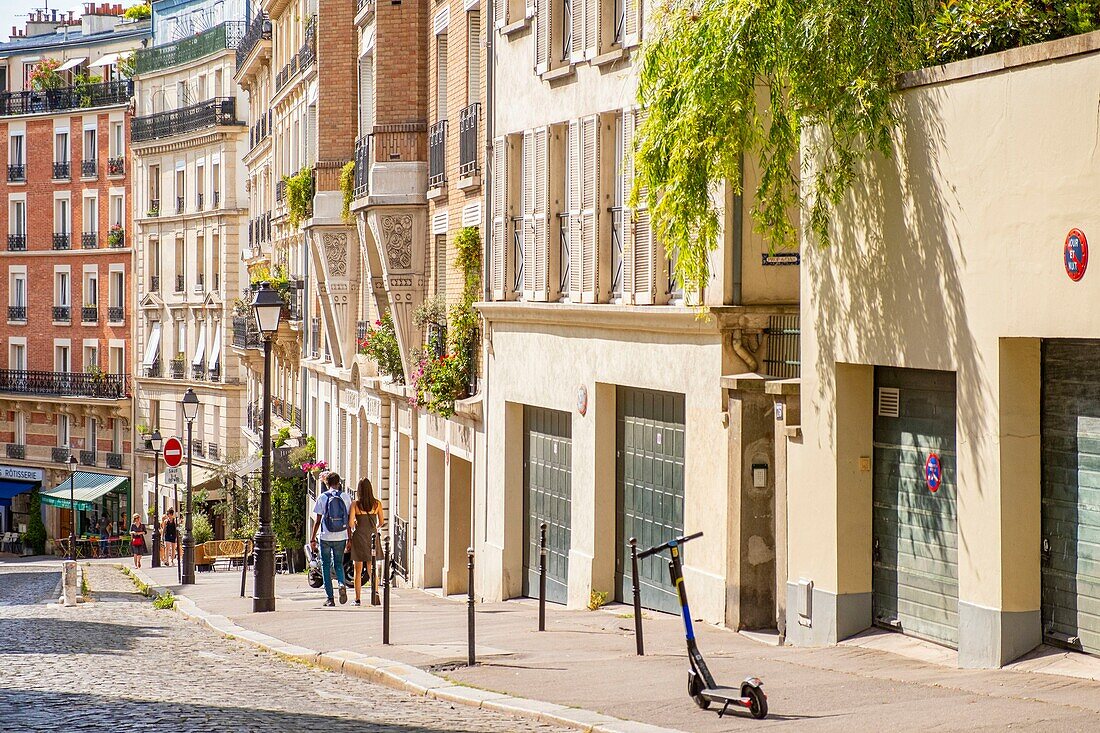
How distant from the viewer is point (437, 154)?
2905 centimetres

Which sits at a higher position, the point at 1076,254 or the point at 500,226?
the point at 500,226

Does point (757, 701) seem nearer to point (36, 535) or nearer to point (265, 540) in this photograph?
point (265, 540)

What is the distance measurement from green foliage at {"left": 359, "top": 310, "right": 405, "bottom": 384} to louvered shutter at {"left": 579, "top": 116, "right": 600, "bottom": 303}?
420 inches

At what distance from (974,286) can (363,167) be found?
21.2m

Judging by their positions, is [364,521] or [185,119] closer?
[364,521]

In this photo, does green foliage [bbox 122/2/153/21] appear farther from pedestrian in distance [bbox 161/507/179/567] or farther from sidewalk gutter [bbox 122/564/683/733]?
sidewalk gutter [bbox 122/564/683/733]

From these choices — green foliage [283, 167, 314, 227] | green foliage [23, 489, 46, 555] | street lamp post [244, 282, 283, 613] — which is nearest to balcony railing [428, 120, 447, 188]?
street lamp post [244, 282, 283, 613]

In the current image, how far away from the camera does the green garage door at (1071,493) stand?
11125mm

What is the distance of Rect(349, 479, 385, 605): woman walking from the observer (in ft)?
69.2

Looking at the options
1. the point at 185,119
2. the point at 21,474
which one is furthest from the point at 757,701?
the point at 21,474

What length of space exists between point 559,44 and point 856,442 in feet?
31.1

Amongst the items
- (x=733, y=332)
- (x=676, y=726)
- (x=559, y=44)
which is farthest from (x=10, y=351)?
(x=676, y=726)

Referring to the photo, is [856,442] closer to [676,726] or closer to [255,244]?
[676,726]

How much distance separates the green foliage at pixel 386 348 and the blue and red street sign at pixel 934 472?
60.8 feet
